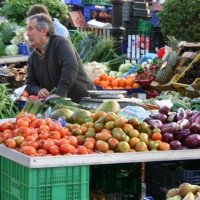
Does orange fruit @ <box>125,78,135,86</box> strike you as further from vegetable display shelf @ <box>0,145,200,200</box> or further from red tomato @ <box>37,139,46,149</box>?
red tomato @ <box>37,139,46,149</box>

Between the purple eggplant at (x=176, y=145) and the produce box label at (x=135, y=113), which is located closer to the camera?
the purple eggplant at (x=176, y=145)

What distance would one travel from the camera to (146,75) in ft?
33.0

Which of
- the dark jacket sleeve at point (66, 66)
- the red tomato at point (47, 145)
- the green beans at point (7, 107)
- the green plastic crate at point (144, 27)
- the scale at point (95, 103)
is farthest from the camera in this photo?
the green plastic crate at point (144, 27)

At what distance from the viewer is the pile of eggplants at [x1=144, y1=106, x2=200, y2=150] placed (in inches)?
206

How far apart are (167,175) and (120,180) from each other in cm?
52

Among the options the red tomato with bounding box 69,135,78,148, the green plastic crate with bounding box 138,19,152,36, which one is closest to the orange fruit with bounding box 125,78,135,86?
the green plastic crate with bounding box 138,19,152,36

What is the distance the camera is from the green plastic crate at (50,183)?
4.64m

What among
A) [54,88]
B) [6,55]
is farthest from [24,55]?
[54,88]

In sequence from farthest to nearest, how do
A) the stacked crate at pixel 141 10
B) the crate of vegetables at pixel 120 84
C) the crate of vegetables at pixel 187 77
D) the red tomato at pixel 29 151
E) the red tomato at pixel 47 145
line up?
the stacked crate at pixel 141 10 → the crate of vegetables at pixel 120 84 → the crate of vegetables at pixel 187 77 → the red tomato at pixel 47 145 → the red tomato at pixel 29 151

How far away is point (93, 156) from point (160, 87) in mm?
4839

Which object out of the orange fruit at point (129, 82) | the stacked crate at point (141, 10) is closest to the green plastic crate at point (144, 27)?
the stacked crate at point (141, 10)

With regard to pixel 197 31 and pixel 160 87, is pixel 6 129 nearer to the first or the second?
pixel 160 87

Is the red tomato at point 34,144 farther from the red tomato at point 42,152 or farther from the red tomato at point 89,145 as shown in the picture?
the red tomato at point 89,145

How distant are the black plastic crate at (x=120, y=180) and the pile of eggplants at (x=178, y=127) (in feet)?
1.72
